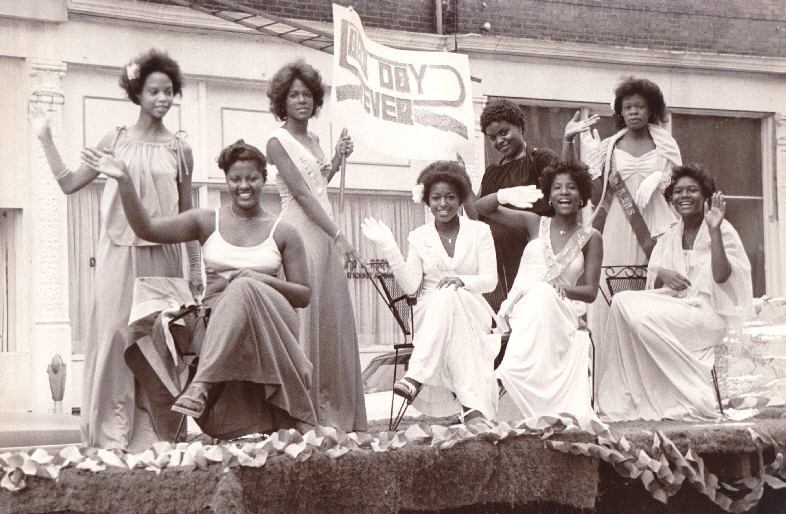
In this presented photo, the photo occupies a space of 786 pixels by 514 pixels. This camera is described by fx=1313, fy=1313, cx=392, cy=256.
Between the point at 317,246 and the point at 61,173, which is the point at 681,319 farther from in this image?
the point at 61,173

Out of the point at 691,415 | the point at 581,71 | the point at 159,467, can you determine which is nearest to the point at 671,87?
the point at 581,71

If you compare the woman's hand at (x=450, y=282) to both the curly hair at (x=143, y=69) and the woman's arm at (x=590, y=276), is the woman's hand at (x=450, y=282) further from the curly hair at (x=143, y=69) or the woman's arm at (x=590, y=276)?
the curly hair at (x=143, y=69)

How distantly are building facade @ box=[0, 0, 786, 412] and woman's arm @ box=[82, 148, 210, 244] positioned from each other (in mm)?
2869

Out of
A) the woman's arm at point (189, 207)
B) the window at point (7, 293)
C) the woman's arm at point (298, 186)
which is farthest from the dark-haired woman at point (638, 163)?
the window at point (7, 293)

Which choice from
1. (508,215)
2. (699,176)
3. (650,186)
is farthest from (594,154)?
(508,215)

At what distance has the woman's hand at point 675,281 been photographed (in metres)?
6.59

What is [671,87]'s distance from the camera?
852 centimetres

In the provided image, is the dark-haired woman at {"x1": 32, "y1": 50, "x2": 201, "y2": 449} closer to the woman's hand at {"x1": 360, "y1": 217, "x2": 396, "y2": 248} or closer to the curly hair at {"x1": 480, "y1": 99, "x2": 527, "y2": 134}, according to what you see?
the woman's hand at {"x1": 360, "y1": 217, "x2": 396, "y2": 248}

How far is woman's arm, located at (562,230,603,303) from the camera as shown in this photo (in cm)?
610

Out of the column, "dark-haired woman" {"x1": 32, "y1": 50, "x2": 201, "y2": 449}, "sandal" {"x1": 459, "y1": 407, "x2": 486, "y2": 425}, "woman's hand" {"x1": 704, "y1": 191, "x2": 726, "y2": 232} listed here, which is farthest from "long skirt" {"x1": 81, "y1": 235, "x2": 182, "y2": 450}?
the column

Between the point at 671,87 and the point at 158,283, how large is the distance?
169 inches

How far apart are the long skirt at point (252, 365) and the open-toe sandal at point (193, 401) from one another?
39 millimetres

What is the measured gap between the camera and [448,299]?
5875 millimetres

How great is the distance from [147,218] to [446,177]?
1526 mm
